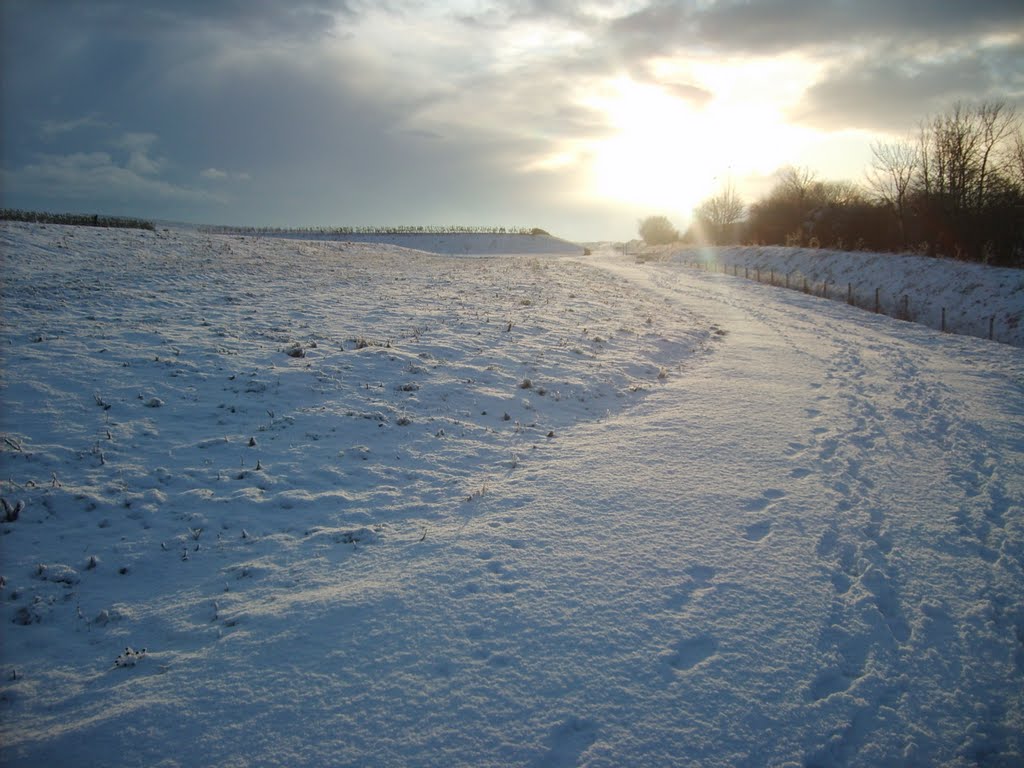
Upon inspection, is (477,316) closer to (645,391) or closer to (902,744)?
(645,391)

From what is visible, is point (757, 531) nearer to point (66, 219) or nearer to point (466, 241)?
point (66, 219)

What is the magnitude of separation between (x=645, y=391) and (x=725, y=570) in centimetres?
626

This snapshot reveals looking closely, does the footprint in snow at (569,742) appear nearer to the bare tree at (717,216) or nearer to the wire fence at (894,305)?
the wire fence at (894,305)

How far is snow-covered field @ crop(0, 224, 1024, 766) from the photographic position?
3.69 metres

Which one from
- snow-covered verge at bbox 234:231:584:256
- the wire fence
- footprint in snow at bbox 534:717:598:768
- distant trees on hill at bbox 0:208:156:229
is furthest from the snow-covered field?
Result: snow-covered verge at bbox 234:231:584:256

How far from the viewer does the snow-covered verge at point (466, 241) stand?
63.9 m

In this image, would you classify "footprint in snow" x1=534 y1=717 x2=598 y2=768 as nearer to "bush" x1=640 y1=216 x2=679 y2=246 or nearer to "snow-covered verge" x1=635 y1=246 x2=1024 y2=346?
"snow-covered verge" x1=635 y1=246 x2=1024 y2=346

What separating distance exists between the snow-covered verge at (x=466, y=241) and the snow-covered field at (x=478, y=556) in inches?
2142

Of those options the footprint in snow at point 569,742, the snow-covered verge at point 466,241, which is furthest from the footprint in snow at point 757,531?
the snow-covered verge at point 466,241

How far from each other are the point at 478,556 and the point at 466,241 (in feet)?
215

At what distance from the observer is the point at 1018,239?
106 feet

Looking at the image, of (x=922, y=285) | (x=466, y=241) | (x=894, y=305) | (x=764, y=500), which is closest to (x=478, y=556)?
(x=764, y=500)

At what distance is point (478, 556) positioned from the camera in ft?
18.1

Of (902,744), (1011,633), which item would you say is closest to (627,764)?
(902,744)
